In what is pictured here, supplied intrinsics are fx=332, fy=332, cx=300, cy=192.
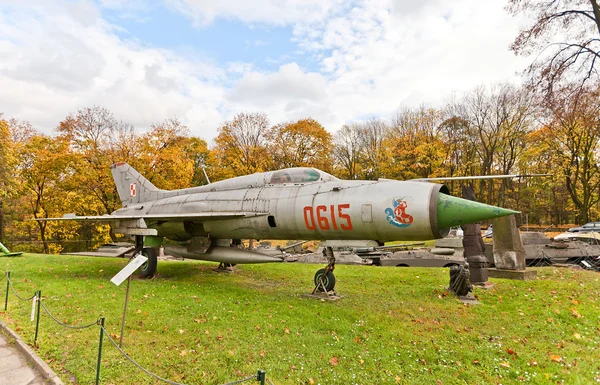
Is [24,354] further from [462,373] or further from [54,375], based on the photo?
[462,373]

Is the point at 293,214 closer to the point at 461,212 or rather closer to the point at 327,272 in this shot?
the point at 327,272

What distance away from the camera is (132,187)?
14312mm

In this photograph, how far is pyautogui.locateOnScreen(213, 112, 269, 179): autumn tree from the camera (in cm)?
3184

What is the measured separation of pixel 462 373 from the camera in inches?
187

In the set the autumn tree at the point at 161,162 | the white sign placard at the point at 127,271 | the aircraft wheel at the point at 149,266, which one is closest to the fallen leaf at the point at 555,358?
the white sign placard at the point at 127,271

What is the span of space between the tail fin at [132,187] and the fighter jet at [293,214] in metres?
0.33

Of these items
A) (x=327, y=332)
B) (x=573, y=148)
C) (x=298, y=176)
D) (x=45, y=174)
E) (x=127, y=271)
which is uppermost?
(x=573, y=148)

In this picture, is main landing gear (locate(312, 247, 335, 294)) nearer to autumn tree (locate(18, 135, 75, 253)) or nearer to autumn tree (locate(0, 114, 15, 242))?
autumn tree (locate(0, 114, 15, 242))

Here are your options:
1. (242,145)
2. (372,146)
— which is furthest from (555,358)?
(372,146)

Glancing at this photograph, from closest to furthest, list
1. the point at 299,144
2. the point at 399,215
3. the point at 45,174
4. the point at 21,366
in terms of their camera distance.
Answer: the point at 21,366 → the point at 399,215 → the point at 45,174 → the point at 299,144

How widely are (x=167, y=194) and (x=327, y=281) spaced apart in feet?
26.2

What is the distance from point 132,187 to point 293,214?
30.1 feet

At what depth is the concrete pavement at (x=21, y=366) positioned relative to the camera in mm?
4348

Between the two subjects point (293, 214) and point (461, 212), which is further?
point (293, 214)
